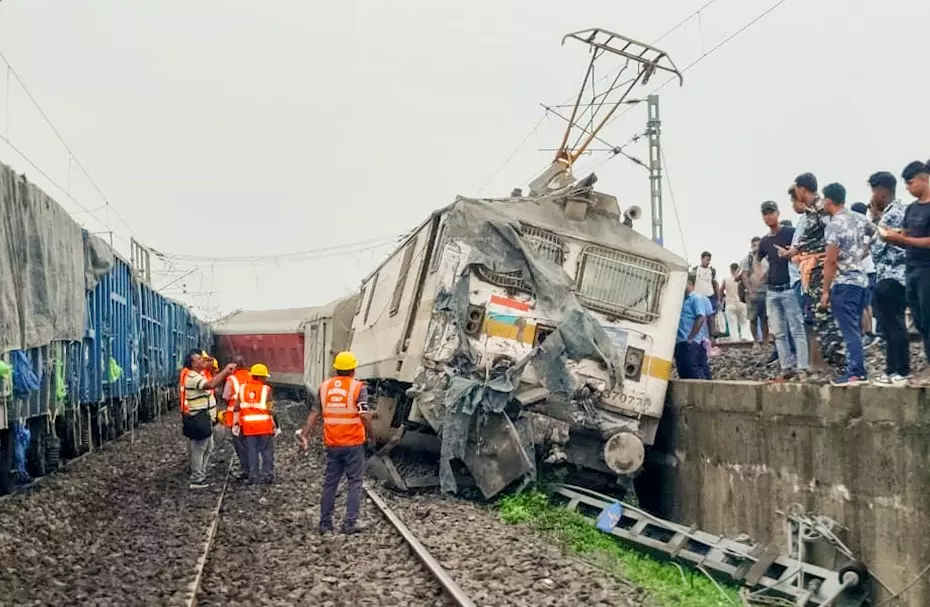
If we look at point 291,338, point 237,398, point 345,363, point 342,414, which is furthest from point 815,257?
point 291,338

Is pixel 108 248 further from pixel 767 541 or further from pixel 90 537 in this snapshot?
pixel 767 541

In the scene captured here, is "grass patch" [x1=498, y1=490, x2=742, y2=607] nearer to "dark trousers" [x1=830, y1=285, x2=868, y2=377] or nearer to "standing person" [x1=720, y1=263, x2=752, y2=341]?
"dark trousers" [x1=830, y1=285, x2=868, y2=377]

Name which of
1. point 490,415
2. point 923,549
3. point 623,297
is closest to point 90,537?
point 490,415

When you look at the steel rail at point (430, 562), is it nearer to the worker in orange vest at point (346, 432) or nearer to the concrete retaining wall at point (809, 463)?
the worker in orange vest at point (346, 432)

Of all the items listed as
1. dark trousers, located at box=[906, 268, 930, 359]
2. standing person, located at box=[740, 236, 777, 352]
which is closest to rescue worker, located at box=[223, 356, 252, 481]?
standing person, located at box=[740, 236, 777, 352]

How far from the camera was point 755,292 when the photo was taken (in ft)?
42.4

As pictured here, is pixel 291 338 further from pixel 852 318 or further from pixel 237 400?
pixel 852 318

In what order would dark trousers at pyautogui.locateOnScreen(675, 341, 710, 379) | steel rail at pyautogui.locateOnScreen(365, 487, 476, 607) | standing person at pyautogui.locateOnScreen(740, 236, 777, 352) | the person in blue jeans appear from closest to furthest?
steel rail at pyautogui.locateOnScreen(365, 487, 476, 607)
the person in blue jeans
dark trousers at pyautogui.locateOnScreen(675, 341, 710, 379)
standing person at pyautogui.locateOnScreen(740, 236, 777, 352)

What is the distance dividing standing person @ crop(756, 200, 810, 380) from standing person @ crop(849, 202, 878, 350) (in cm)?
67

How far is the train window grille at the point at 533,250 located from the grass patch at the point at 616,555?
2.15 meters

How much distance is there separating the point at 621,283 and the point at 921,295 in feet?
11.9

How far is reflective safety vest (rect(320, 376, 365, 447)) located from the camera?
8719 mm

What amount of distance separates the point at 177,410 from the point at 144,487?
53.0ft

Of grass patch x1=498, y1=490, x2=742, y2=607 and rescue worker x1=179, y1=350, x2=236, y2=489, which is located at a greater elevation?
rescue worker x1=179, y1=350, x2=236, y2=489
